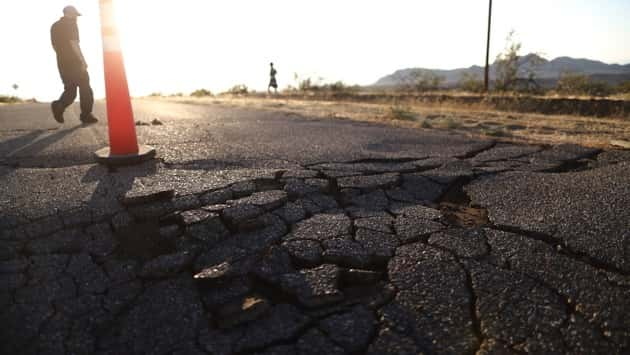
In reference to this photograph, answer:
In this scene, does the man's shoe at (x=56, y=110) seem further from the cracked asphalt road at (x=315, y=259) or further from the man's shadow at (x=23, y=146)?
the cracked asphalt road at (x=315, y=259)

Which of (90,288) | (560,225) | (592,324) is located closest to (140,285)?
(90,288)

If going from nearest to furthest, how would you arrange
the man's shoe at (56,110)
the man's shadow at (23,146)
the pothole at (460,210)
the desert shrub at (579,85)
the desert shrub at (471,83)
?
the pothole at (460,210) → the man's shadow at (23,146) → the man's shoe at (56,110) → the desert shrub at (579,85) → the desert shrub at (471,83)

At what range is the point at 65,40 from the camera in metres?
5.37

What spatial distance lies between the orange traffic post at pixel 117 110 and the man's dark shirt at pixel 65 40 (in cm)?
265

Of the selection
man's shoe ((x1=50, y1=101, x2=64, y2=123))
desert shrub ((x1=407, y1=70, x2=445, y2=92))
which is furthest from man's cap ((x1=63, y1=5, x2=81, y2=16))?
desert shrub ((x1=407, y1=70, x2=445, y2=92))

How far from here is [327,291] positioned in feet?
5.44

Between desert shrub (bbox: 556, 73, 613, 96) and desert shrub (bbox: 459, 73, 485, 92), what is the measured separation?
3.40 metres

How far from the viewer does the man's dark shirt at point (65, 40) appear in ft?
17.4

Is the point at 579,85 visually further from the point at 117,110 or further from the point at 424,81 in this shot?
the point at 117,110

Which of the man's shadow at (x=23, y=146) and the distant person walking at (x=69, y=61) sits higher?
the distant person walking at (x=69, y=61)

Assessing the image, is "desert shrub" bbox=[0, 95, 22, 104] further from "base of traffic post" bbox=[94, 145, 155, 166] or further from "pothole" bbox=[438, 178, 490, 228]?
"pothole" bbox=[438, 178, 490, 228]

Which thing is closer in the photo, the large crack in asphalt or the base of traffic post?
the large crack in asphalt

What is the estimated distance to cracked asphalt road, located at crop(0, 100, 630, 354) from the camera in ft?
4.87

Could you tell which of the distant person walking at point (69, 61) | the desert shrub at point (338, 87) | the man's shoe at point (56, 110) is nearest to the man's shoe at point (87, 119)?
the distant person walking at point (69, 61)
